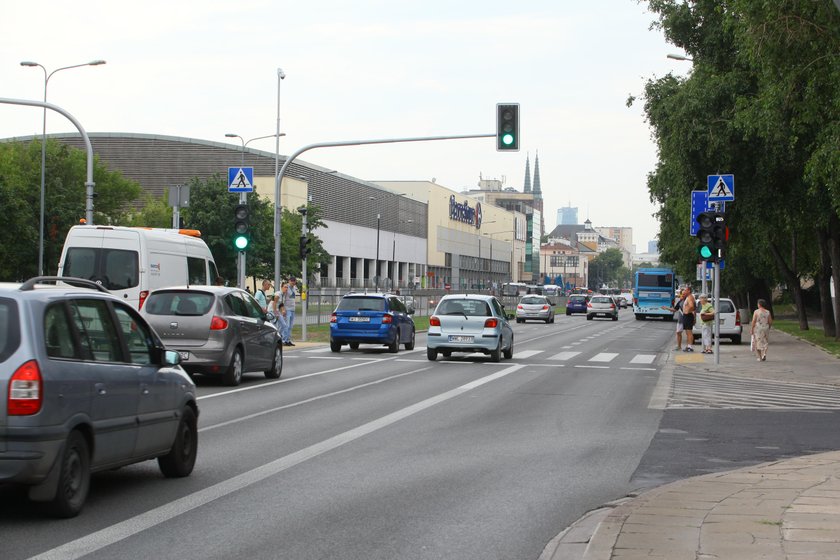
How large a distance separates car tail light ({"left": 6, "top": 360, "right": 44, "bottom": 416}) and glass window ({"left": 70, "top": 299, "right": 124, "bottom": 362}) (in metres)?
0.71

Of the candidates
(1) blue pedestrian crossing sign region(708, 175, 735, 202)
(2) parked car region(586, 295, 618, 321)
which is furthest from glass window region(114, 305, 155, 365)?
(2) parked car region(586, 295, 618, 321)

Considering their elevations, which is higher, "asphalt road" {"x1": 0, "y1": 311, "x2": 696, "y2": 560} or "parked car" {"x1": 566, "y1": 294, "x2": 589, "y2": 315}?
"parked car" {"x1": 566, "y1": 294, "x2": 589, "y2": 315}

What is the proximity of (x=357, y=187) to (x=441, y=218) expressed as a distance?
32.3m

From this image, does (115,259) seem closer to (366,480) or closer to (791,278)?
(366,480)

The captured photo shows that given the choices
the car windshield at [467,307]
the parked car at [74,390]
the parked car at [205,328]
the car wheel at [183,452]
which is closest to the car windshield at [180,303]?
the parked car at [205,328]

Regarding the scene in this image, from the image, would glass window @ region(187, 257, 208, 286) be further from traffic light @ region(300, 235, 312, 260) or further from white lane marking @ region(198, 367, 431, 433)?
traffic light @ region(300, 235, 312, 260)

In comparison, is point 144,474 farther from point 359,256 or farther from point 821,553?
point 359,256

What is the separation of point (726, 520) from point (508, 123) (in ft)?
65.9

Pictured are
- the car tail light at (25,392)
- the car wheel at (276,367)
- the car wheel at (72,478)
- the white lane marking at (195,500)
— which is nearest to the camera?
the white lane marking at (195,500)

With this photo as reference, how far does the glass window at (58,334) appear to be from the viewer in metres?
7.57

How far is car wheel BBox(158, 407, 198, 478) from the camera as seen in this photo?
9.41 metres

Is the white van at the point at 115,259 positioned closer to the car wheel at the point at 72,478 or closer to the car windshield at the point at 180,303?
the car windshield at the point at 180,303

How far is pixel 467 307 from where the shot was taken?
2728 cm

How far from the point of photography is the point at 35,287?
7.89m
